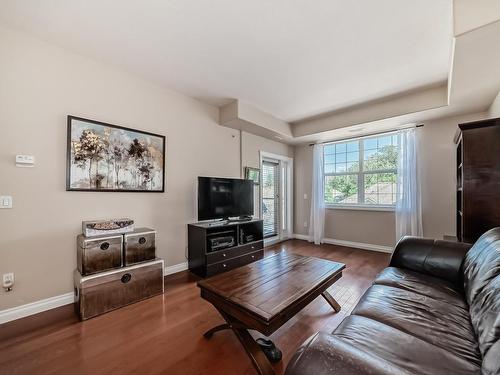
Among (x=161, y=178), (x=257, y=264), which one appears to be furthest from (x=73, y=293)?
(x=257, y=264)

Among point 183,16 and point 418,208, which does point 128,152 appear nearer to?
point 183,16

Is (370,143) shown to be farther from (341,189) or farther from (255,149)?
(255,149)

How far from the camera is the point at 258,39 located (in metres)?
2.08

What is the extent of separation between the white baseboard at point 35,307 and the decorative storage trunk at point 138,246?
2.18 ft

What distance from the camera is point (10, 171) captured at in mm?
1935

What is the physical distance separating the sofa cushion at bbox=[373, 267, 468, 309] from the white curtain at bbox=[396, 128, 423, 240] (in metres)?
2.14

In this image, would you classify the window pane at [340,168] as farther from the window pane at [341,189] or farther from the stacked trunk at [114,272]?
the stacked trunk at [114,272]

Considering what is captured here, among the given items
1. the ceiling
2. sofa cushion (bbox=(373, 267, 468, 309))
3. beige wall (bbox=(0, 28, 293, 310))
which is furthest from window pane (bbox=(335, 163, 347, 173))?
beige wall (bbox=(0, 28, 293, 310))

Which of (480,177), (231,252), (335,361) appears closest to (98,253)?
(231,252)

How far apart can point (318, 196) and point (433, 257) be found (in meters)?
2.89

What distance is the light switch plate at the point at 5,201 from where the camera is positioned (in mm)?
1892

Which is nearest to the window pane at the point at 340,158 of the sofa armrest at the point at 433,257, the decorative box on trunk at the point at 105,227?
the sofa armrest at the point at 433,257

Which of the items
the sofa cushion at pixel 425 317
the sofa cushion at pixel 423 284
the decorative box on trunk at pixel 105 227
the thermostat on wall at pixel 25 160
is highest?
the thermostat on wall at pixel 25 160

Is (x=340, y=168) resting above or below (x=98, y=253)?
above
